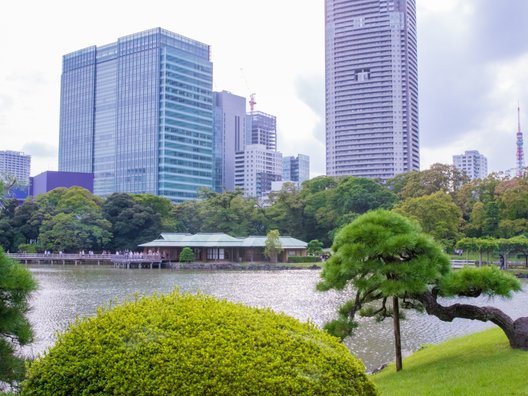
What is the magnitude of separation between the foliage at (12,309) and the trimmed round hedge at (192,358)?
111 inches

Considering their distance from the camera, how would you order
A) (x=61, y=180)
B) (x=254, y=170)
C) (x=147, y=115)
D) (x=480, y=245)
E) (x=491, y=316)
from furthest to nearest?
1. (x=254, y=170)
2. (x=147, y=115)
3. (x=61, y=180)
4. (x=480, y=245)
5. (x=491, y=316)

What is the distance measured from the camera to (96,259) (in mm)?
55875

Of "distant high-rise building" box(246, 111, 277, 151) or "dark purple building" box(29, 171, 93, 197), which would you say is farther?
"distant high-rise building" box(246, 111, 277, 151)

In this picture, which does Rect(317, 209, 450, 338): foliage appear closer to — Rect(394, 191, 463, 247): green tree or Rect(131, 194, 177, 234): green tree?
Rect(394, 191, 463, 247): green tree

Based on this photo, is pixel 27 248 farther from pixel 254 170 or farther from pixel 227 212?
pixel 254 170

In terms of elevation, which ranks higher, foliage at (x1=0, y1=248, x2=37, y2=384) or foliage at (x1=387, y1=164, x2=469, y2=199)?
foliage at (x1=387, y1=164, x2=469, y2=199)

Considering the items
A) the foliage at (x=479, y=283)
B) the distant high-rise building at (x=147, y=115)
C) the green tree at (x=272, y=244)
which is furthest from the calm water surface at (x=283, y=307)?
the distant high-rise building at (x=147, y=115)

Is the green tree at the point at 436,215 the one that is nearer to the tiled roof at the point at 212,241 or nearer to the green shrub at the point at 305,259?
the green shrub at the point at 305,259

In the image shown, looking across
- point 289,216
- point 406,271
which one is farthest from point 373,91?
point 406,271

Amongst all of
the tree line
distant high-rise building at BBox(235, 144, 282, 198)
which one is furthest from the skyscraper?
the tree line

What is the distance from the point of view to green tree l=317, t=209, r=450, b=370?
8109mm

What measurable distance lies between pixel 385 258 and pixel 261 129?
151 m

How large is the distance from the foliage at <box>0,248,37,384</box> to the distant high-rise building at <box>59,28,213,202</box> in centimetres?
9123

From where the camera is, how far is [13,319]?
22.2ft
